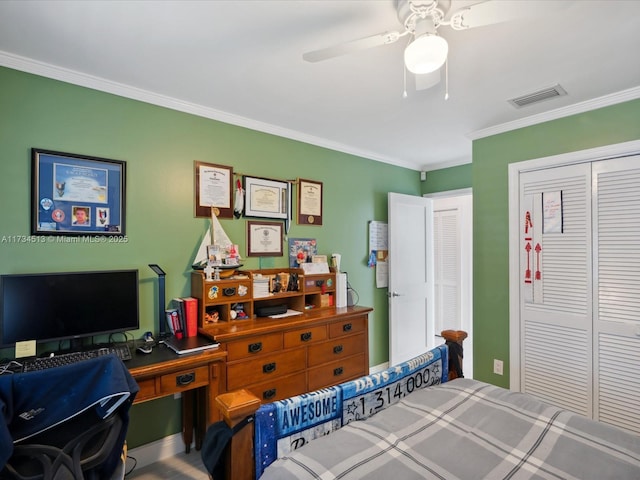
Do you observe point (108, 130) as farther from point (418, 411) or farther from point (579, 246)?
point (579, 246)

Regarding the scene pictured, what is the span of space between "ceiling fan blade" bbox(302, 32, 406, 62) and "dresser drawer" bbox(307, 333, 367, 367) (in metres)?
2.03

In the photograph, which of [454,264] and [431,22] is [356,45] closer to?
[431,22]

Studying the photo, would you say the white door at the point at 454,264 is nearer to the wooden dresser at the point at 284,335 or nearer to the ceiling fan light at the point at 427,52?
the wooden dresser at the point at 284,335

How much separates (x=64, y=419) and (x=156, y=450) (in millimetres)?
1416

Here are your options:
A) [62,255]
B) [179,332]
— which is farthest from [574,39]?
[62,255]

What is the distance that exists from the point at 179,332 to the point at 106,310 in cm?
47

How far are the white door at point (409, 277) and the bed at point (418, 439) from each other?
6.65ft

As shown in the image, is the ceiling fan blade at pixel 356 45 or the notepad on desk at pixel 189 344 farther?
the notepad on desk at pixel 189 344

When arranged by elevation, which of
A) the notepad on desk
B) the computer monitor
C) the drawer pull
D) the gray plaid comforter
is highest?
the computer monitor

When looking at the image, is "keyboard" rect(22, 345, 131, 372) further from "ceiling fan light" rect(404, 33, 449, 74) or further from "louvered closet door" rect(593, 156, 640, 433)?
"louvered closet door" rect(593, 156, 640, 433)

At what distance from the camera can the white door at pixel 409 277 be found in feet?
12.1

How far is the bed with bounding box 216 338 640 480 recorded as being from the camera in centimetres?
116

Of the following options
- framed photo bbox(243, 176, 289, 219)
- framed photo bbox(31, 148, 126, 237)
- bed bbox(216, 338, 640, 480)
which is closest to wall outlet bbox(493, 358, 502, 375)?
bed bbox(216, 338, 640, 480)

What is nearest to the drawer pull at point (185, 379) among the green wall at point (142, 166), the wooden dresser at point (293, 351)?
the wooden dresser at point (293, 351)
